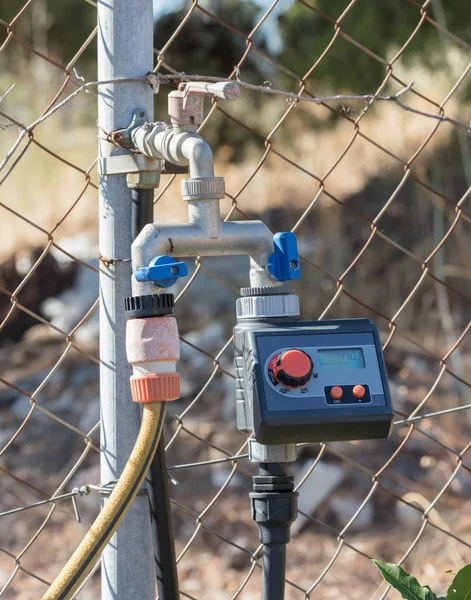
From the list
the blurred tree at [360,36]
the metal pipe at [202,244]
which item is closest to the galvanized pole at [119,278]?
the metal pipe at [202,244]

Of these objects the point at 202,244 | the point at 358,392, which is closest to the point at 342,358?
the point at 358,392

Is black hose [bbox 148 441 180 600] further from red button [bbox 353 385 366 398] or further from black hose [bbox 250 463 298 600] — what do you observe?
red button [bbox 353 385 366 398]

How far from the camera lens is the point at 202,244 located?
3.21 feet

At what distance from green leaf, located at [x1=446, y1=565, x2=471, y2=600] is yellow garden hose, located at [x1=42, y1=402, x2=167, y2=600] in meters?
0.49

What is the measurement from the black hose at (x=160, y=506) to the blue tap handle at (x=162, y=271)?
12 cm

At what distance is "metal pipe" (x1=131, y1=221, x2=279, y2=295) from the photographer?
3.14ft

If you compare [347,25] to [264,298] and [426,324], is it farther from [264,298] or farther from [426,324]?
[264,298]

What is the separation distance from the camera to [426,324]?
166 inches

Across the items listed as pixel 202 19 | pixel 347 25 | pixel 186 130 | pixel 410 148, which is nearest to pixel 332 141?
pixel 410 148

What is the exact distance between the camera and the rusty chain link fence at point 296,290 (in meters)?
2.50

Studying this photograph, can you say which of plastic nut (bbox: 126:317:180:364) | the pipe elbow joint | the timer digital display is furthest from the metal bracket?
the timer digital display

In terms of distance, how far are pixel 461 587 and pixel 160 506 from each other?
442 millimetres

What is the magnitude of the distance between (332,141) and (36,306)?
7.56 ft

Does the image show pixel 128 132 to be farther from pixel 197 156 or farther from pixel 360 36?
pixel 360 36
